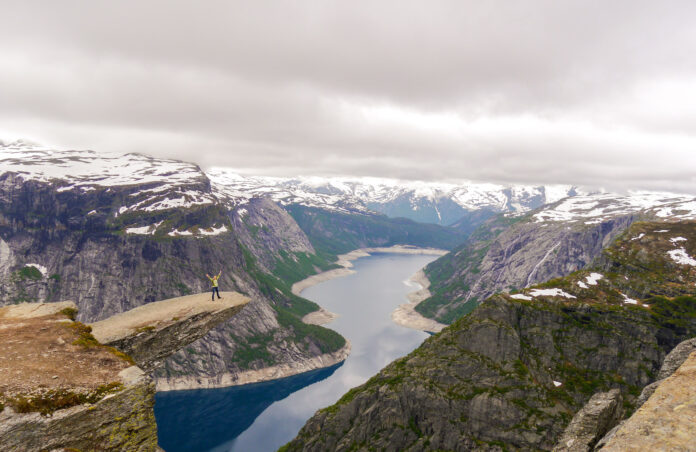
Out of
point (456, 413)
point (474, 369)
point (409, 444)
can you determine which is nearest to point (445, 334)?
point (474, 369)

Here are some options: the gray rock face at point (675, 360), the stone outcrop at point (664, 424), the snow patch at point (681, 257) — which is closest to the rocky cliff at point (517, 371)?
the snow patch at point (681, 257)

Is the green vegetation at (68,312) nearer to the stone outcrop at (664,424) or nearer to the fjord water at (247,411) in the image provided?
the stone outcrop at (664,424)

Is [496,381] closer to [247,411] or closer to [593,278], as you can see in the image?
[593,278]

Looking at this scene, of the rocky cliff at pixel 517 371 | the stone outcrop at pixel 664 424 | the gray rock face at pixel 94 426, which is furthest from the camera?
the rocky cliff at pixel 517 371

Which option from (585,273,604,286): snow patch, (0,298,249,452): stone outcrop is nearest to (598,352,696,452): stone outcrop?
(0,298,249,452): stone outcrop

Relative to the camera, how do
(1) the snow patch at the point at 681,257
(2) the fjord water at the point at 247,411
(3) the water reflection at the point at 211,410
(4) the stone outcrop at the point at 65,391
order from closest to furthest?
(4) the stone outcrop at the point at 65,391 → (1) the snow patch at the point at 681,257 → (2) the fjord water at the point at 247,411 → (3) the water reflection at the point at 211,410

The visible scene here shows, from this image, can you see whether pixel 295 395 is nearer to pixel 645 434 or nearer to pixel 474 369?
pixel 474 369

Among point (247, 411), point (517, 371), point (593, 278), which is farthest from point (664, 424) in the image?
point (247, 411)
